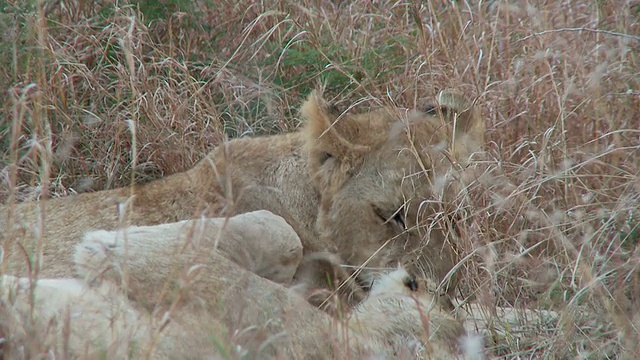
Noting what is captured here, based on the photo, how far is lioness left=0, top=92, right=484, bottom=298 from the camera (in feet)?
13.8

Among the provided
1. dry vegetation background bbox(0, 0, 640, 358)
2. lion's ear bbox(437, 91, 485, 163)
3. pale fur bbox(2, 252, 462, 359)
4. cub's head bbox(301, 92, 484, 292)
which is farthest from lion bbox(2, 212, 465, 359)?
lion's ear bbox(437, 91, 485, 163)

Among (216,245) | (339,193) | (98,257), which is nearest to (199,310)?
(216,245)

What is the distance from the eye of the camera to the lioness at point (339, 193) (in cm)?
421

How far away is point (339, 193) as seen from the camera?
4281 mm

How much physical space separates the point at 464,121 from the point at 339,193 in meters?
0.72

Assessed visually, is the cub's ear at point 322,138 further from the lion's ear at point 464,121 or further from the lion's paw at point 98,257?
the lion's paw at point 98,257

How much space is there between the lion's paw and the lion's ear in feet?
5.64

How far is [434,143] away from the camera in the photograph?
4.39 meters

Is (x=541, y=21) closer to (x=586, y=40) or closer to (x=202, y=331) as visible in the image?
(x=586, y=40)

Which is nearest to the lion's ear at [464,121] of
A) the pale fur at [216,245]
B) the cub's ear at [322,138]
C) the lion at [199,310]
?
the cub's ear at [322,138]

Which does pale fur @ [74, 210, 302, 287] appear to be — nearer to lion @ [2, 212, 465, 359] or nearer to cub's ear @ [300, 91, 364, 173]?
lion @ [2, 212, 465, 359]

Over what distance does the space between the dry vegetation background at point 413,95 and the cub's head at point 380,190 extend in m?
0.18

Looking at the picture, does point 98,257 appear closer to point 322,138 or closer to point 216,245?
point 216,245

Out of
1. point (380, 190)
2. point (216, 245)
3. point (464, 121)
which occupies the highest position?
point (216, 245)
